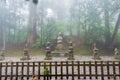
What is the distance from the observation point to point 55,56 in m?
13.7

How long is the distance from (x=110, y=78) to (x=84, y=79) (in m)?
0.95

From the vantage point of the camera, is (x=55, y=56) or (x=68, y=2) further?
(x=68, y=2)

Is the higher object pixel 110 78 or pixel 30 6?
pixel 30 6

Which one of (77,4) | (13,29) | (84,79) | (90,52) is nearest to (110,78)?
(84,79)

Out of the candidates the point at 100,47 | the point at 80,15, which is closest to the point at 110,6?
the point at 80,15

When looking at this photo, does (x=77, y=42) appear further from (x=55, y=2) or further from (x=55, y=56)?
(x=55, y=2)

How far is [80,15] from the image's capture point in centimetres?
1772

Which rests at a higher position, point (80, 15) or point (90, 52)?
point (80, 15)

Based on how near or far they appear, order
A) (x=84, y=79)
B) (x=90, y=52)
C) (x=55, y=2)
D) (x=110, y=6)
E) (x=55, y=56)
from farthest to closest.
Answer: (x=55, y=2) < (x=110, y=6) < (x=90, y=52) < (x=55, y=56) < (x=84, y=79)

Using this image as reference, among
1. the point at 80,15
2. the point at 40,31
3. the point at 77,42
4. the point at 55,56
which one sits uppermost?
the point at 80,15

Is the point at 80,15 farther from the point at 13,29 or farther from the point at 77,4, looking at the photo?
the point at 13,29

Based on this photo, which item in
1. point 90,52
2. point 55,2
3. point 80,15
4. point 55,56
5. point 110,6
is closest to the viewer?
point 55,56

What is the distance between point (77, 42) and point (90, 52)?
2182 millimetres

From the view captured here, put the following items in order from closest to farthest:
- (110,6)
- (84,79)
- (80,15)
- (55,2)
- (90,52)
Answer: (84,79), (90,52), (110,6), (80,15), (55,2)
